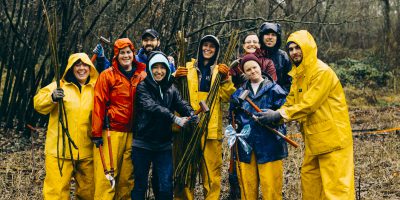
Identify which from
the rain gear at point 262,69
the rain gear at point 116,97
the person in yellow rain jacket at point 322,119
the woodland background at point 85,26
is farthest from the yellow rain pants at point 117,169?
the woodland background at point 85,26

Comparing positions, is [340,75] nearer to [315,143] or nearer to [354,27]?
[354,27]

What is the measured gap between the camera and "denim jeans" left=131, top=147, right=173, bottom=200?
405cm

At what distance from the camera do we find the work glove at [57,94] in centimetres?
394

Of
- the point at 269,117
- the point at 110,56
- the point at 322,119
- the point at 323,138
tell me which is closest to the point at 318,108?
the point at 322,119

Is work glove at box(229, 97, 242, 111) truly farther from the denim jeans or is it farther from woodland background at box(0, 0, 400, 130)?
woodland background at box(0, 0, 400, 130)

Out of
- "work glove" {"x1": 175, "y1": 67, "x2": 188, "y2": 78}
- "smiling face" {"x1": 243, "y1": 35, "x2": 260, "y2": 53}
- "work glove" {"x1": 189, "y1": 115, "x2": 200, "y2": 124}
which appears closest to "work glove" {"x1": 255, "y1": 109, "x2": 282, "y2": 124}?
"work glove" {"x1": 189, "y1": 115, "x2": 200, "y2": 124}

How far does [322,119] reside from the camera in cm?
389

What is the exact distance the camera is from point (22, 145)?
26.5ft

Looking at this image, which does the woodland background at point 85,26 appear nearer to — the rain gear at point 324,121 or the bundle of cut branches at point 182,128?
the bundle of cut branches at point 182,128

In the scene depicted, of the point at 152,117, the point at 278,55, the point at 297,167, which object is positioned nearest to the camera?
the point at 152,117

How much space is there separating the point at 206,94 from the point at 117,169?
113 cm

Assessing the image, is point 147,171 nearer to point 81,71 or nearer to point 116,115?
point 116,115

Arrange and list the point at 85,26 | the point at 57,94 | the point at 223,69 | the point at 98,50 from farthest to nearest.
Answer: the point at 85,26 → the point at 98,50 → the point at 223,69 → the point at 57,94

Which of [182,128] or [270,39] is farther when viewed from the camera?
[270,39]
